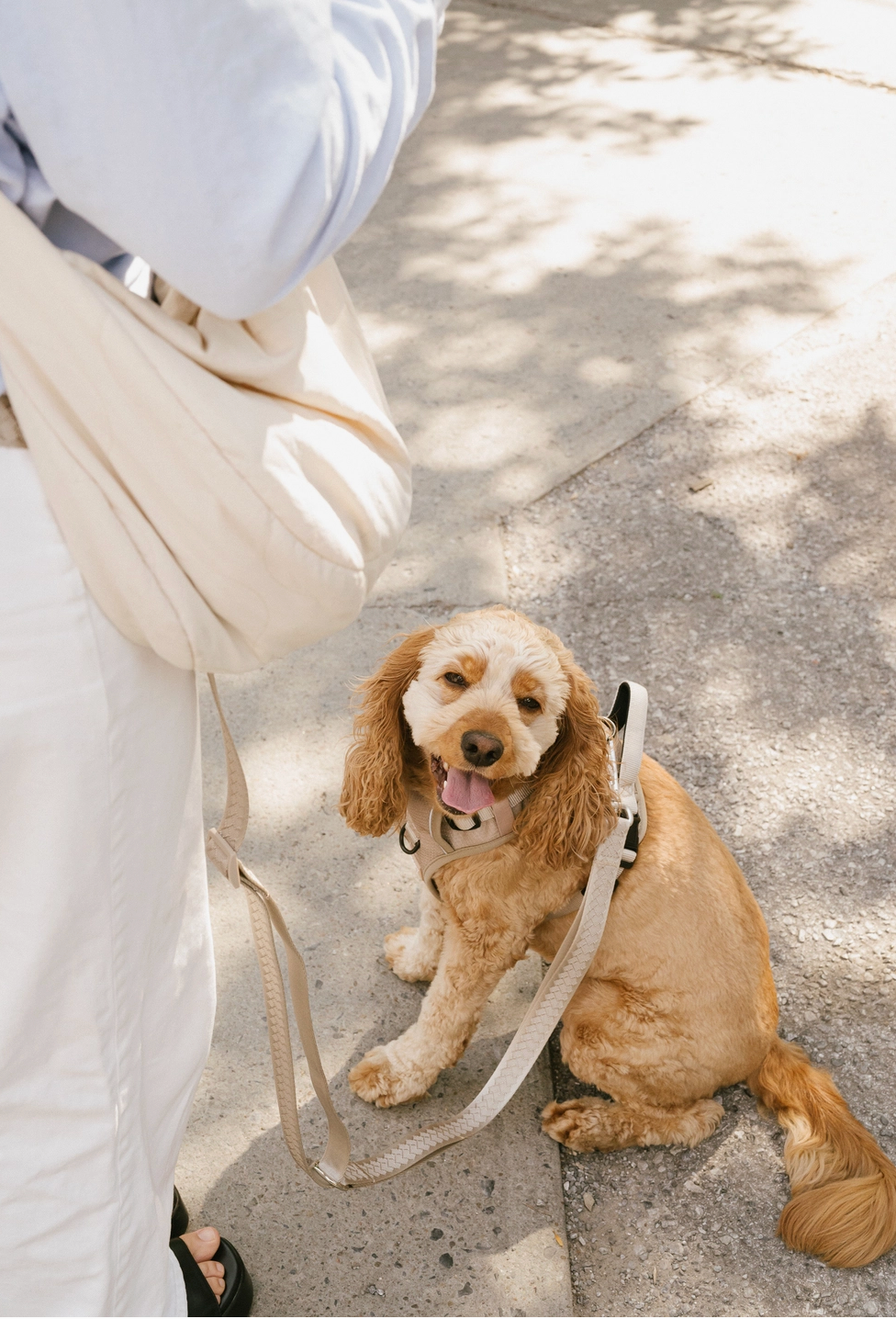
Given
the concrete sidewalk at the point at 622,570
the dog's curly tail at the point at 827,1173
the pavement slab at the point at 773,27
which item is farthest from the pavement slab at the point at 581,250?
the dog's curly tail at the point at 827,1173

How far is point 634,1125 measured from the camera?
2.16 metres

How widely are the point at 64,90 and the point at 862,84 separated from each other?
6569mm

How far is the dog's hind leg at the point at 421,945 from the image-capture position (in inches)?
92.1

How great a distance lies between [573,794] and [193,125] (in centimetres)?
137

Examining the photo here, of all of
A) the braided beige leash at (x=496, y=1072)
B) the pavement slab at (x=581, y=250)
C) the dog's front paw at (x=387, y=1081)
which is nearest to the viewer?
the braided beige leash at (x=496, y=1072)

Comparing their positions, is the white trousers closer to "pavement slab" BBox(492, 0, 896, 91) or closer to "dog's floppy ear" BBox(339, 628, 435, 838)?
"dog's floppy ear" BBox(339, 628, 435, 838)

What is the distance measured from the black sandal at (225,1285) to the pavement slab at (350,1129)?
0.28 feet

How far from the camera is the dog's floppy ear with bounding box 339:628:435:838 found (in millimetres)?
2049

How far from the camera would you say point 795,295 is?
178 inches

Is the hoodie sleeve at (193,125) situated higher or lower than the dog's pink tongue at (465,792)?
higher

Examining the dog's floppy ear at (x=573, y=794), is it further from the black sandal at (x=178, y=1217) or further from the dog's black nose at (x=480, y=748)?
the black sandal at (x=178, y=1217)

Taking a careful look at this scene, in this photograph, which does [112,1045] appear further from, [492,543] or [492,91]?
[492,91]

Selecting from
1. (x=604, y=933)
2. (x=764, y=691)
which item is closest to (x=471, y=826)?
(x=604, y=933)

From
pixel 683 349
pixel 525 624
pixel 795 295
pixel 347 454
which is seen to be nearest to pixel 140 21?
pixel 347 454
